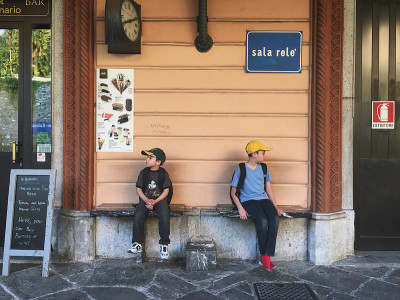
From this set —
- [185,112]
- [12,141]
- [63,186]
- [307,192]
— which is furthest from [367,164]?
[12,141]

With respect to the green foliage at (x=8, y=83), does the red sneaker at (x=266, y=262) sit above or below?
below

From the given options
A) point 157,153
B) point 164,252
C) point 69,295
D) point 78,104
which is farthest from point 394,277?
point 78,104

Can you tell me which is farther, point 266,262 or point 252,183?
point 252,183

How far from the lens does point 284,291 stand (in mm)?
3754

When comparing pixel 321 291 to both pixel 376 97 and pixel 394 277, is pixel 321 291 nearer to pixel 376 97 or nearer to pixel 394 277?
pixel 394 277

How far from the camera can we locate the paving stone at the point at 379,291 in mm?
3619

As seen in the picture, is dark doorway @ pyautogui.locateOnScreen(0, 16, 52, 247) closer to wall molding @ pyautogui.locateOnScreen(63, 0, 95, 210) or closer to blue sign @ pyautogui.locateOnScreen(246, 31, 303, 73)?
wall molding @ pyautogui.locateOnScreen(63, 0, 95, 210)

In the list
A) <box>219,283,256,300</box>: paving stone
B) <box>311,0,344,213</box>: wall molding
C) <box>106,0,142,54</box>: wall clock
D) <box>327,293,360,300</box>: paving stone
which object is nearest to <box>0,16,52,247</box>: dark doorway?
<box>106,0,142,54</box>: wall clock

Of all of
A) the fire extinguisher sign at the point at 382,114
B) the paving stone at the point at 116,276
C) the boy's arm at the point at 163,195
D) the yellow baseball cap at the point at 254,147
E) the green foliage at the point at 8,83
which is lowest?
the paving stone at the point at 116,276

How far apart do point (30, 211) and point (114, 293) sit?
1428 millimetres

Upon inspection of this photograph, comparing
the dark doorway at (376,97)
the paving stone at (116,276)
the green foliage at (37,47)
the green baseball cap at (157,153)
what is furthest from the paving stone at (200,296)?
the green foliage at (37,47)

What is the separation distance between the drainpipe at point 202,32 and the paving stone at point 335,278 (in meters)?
3.03

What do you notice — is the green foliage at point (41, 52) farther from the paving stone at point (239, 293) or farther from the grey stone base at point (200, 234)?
the paving stone at point (239, 293)

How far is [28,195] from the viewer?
4223 mm
